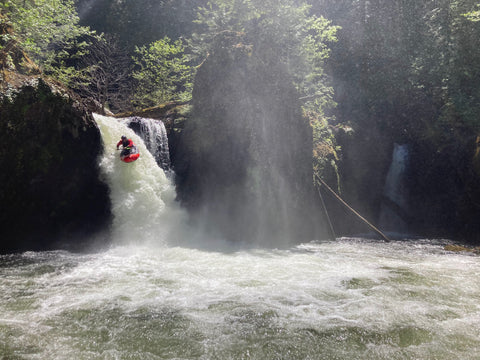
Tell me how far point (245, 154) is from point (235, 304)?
716cm

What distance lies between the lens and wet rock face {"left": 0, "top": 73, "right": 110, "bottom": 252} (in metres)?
8.56

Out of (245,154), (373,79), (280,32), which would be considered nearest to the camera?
(245,154)

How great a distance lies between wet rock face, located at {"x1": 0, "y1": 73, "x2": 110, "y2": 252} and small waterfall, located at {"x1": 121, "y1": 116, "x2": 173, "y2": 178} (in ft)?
6.71

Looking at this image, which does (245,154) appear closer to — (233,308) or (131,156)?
(131,156)

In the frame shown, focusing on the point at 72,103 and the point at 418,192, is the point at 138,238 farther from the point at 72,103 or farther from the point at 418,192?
the point at 418,192

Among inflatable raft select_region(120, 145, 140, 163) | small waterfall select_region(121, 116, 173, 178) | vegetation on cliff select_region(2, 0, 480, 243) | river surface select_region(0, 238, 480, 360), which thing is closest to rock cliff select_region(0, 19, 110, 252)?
inflatable raft select_region(120, 145, 140, 163)

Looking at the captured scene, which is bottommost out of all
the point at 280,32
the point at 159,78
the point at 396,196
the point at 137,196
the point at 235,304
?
the point at 235,304

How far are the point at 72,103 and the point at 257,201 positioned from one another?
267 inches

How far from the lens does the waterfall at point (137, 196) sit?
390 inches

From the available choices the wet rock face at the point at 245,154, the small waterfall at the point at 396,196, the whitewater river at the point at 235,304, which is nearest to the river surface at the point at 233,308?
the whitewater river at the point at 235,304

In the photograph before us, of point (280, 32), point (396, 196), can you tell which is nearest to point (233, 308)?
point (280, 32)

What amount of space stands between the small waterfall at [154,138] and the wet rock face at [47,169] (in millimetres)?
2047

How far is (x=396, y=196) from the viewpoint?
1723 centimetres

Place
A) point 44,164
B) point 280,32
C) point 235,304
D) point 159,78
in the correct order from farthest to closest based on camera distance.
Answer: point 159,78 < point 280,32 < point 44,164 < point 235,304
